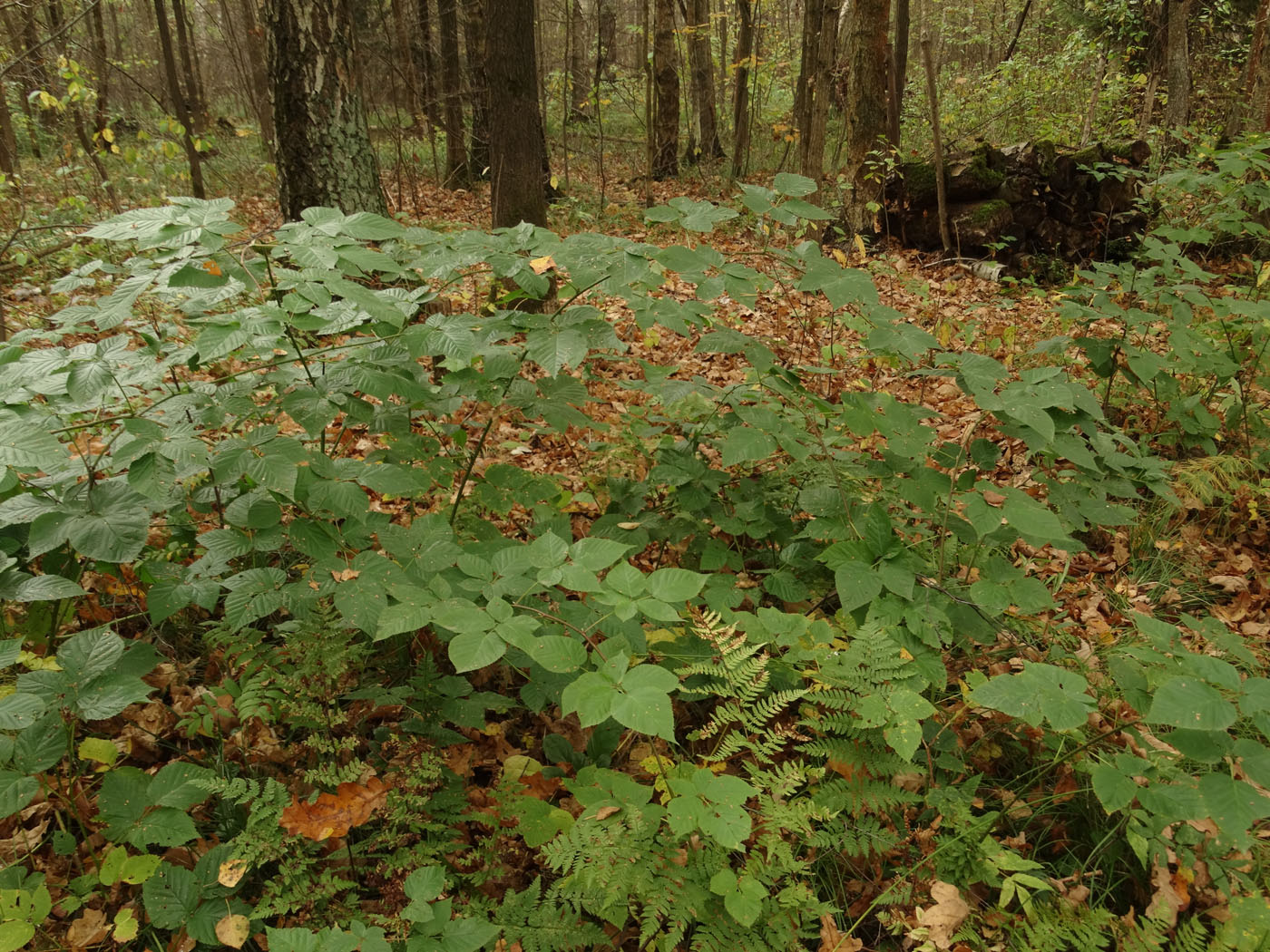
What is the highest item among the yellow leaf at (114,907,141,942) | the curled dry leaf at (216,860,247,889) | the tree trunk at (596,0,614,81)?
the tree trunk at (596,0,614,81)

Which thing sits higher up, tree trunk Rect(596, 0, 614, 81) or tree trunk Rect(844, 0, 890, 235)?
tree trunk Rect(596, 0, 614, 81)

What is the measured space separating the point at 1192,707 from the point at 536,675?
172cm

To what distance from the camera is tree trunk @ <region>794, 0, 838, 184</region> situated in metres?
7.91

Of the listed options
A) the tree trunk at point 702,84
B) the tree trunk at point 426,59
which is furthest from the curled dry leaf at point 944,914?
the tree trunk at point 702,84

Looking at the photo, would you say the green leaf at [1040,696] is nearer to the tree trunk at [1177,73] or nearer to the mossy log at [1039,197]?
the mossy log at [1039,197]

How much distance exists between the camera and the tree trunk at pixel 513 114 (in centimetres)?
544

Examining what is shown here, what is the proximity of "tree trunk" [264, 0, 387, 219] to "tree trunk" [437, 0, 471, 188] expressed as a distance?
5322 millimetres

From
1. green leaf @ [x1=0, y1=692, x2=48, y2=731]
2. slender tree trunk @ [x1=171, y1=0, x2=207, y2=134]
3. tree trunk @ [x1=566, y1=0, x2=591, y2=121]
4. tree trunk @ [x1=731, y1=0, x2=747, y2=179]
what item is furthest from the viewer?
tree trunk @ [x1=566, y1=0, x2=591, y2=121]

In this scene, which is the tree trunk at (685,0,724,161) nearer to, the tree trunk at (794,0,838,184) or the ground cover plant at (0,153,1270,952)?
the tree trunk at (794,0,838,184)

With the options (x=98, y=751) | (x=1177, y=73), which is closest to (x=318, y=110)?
(x=98, y=751)

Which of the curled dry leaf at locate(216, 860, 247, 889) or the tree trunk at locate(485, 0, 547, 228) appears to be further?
the tree trunk at locate(485, 0, 547, 228)

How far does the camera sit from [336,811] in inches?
81.7

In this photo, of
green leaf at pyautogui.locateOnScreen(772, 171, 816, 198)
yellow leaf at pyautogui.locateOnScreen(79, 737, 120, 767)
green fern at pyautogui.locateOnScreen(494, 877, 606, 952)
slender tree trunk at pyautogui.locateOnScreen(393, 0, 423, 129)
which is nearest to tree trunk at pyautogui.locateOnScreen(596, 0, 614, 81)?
slender tree trunk at pyautogui.locateOnScreen(393, 0, 423, 129)

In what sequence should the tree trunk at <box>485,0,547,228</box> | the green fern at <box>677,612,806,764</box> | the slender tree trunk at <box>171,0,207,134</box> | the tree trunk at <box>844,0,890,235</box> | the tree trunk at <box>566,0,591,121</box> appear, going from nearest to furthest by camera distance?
the green fern at <box>677,612,806,764</box> < the tree trunk at <box>485,0,547,228</box> < the tree trunk at <box>844,0,890,235</box> < the slender tree trunk at <box>171,0,207,134</box> < the tree trunk at <box>566,0,591,121</box>
